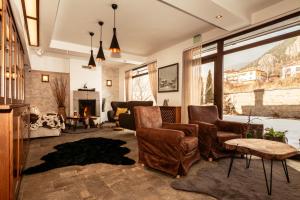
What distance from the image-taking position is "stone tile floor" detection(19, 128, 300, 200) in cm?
186

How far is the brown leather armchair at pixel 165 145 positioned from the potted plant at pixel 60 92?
5.06 metres

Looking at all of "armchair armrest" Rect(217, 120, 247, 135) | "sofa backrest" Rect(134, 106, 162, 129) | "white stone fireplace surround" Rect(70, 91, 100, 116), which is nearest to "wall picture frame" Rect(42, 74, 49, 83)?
"white stone fireplace surround" Rect(70, 91, 100, 116)

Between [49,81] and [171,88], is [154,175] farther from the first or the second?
[49,81]

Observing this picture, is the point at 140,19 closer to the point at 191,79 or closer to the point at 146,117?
the point at 191,79

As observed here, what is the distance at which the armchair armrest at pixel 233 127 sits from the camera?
9.90ft

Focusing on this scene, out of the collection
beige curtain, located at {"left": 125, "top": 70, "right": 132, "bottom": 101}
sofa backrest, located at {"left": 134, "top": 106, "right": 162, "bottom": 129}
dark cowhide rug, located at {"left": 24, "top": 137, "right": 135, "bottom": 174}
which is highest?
beige curtain, located at {"left": 125, "top": 70, "right": 132, "bottom": 101}

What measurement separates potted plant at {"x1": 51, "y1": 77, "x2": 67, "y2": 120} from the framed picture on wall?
12.7ft

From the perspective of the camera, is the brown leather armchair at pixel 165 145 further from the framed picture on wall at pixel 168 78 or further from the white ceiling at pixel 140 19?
the framed picture on wall at pixel 168 78

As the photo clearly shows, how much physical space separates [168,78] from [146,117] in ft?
10.1

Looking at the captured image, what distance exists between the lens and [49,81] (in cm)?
680

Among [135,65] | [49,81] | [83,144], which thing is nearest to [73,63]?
[49,81]

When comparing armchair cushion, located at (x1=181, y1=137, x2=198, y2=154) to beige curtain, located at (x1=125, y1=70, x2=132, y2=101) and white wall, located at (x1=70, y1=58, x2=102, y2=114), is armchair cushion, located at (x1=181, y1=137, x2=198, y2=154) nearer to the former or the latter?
beige curtain, located at (x1=125, y1=70, x2=132, y2=101)

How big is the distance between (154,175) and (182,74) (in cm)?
342

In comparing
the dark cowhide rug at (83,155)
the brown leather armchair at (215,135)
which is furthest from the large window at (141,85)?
the brown leather armchair at (215,135)
